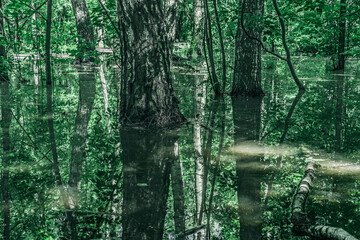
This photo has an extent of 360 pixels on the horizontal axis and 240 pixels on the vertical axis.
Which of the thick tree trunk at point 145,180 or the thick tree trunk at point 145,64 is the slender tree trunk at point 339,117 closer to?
the thick tree trunk at point 145,180

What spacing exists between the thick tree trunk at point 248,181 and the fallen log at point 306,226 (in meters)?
0.27

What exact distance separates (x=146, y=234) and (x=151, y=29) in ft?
12.7

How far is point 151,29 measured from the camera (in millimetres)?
5742

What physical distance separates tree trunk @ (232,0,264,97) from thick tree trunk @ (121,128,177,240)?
13.4ft

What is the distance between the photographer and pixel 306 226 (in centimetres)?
263

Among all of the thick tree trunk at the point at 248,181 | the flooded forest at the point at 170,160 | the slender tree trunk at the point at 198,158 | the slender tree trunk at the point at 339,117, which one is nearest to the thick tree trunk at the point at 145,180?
the flooded forest at the point at 170,160

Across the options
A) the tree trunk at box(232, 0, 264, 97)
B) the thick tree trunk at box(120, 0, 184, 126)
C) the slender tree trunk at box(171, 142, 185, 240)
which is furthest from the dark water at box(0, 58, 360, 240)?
the tree trunk at box(232, 0, 264, 97)

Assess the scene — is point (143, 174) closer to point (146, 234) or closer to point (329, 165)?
point (146, 234)

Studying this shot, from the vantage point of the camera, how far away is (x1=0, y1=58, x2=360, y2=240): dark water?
2.79 metres

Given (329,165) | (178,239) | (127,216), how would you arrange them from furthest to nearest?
(329,165)
(127,216)
(178,239)

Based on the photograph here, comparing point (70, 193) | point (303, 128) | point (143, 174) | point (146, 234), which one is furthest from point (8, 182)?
point (303, 128)

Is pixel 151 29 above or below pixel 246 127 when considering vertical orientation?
above

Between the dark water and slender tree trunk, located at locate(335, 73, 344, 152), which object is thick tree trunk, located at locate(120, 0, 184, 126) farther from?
slender tree trunk, located at locate(335, 73, 344, 152)

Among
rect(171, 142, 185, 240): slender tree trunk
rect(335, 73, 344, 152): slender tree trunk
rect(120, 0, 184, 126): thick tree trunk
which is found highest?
rect(120, 0, 184, 126): thick tree trunk
